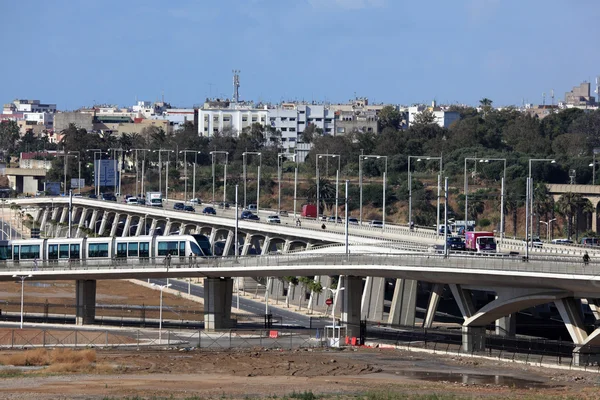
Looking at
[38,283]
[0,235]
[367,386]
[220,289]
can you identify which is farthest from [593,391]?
[0,235]

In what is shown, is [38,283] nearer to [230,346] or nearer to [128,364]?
[230,346]

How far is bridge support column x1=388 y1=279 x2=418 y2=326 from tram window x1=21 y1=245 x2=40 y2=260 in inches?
1241

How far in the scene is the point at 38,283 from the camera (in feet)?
469

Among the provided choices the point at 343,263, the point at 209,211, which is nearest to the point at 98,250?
the point at 343,263

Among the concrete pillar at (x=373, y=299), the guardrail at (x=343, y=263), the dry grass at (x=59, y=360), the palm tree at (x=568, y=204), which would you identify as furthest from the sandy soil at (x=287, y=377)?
the palm tree at (x=568, y=204)

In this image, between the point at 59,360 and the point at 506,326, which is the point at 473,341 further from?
the point at 59,360

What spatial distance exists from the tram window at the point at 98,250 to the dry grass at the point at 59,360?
1113 inches

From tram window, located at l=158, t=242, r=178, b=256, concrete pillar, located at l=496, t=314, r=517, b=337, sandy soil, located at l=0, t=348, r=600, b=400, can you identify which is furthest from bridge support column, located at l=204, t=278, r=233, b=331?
concrete pillar, located at l=496, t=314, r=517, b=337

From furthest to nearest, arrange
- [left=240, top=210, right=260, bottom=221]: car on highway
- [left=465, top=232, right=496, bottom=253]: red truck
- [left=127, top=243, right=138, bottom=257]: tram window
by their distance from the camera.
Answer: [left=240, top=210, right=260, bottom=221]: car on highway → [left=127, top=243, right=138, bottom=257]: tram window → [left=465, top=232, right=496, bottom=253]: red truck

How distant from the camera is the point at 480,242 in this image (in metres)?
111

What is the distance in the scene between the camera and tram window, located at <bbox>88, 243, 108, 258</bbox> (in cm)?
11394

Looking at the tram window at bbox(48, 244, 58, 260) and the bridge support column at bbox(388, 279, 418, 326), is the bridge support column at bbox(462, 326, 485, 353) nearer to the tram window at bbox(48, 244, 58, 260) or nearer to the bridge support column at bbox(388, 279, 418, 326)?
the bridge support column at bbox(388, 279, 418, 326)

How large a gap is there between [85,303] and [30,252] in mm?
9191

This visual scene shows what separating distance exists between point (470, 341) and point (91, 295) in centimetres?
3462
